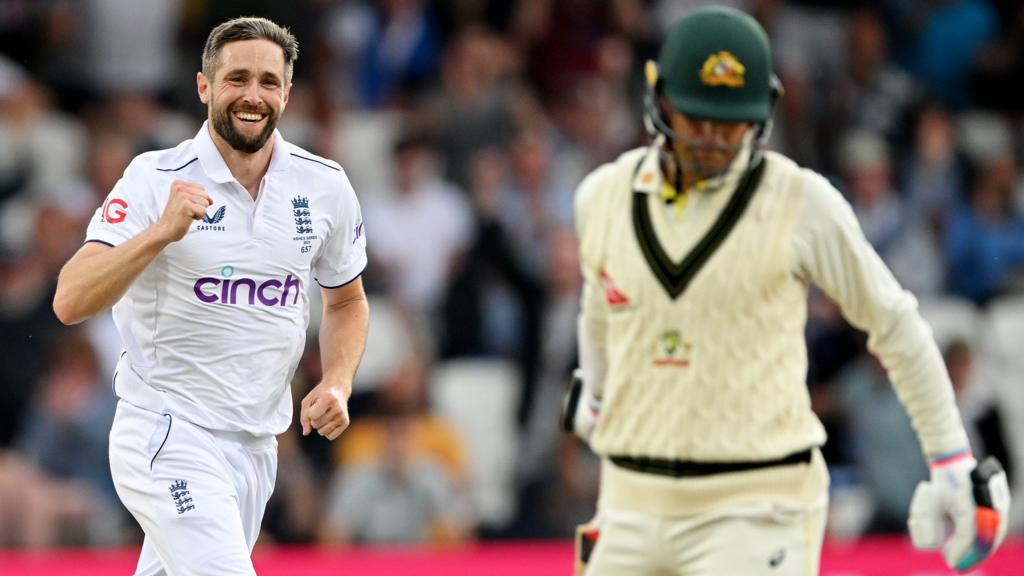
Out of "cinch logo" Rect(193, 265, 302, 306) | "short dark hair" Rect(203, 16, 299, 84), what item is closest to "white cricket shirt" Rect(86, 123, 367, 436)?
"cinch logo" Rect(193, 265, 302, 306)

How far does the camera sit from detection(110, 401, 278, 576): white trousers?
15.9 ft

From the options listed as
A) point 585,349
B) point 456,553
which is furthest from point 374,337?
point 585,349

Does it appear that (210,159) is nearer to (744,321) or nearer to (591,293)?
(591,293)

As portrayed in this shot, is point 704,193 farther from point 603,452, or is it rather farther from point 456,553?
point 456,553

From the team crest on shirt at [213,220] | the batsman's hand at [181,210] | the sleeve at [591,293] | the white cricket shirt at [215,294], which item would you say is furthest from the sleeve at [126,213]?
the sleeve at [591,293]

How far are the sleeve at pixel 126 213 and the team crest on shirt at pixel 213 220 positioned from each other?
0.13 meters

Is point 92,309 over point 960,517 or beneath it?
over

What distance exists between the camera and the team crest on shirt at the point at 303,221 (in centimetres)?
511

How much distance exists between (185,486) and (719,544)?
59.8 inches

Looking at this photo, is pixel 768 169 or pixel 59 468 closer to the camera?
pixel 768 169

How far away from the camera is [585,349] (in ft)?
16.6

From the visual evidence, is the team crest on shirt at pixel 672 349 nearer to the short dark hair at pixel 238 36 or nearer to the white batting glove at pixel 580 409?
the white batting glove at pixel 580 409

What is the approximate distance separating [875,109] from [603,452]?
8.53 m

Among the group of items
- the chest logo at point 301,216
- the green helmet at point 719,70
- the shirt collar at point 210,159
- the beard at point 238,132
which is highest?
the green helmet at point 719,70
